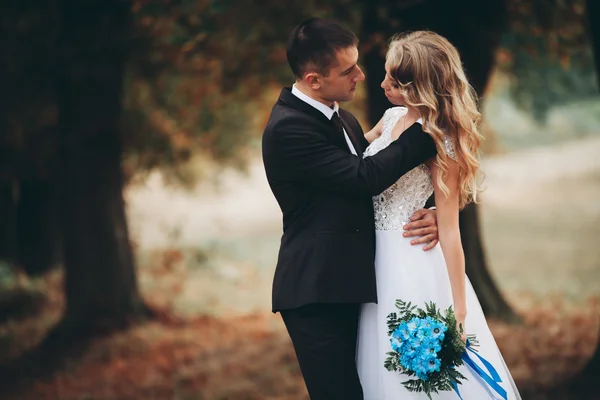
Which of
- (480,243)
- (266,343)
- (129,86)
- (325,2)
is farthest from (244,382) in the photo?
(129,86)

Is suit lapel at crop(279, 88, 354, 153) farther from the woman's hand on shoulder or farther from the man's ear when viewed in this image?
the woman's hand on shoulder

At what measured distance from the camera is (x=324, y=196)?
12.7 feet

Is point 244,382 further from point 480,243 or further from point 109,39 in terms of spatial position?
point 109,39

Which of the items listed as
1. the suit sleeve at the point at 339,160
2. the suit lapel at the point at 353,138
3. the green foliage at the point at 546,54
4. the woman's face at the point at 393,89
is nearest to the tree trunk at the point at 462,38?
the green foliage at the point at 546,54

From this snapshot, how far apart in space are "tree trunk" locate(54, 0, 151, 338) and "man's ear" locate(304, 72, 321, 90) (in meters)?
6.19

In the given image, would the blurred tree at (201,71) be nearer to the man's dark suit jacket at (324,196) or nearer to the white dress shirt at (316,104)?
the white dress shirt at (316,104)

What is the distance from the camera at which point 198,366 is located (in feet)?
29.4

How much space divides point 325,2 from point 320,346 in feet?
14.5

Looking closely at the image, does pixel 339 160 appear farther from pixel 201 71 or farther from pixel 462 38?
pixel 201 71

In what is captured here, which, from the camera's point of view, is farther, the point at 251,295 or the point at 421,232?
the point at 251,295

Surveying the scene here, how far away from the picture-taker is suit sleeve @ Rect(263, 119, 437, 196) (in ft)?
12.2

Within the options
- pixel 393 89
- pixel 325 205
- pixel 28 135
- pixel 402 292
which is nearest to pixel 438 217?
pixel 402 292

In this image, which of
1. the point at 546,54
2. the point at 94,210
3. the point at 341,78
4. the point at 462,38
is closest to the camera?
the point at 341,78

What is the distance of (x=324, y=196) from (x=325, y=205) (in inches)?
1.6
